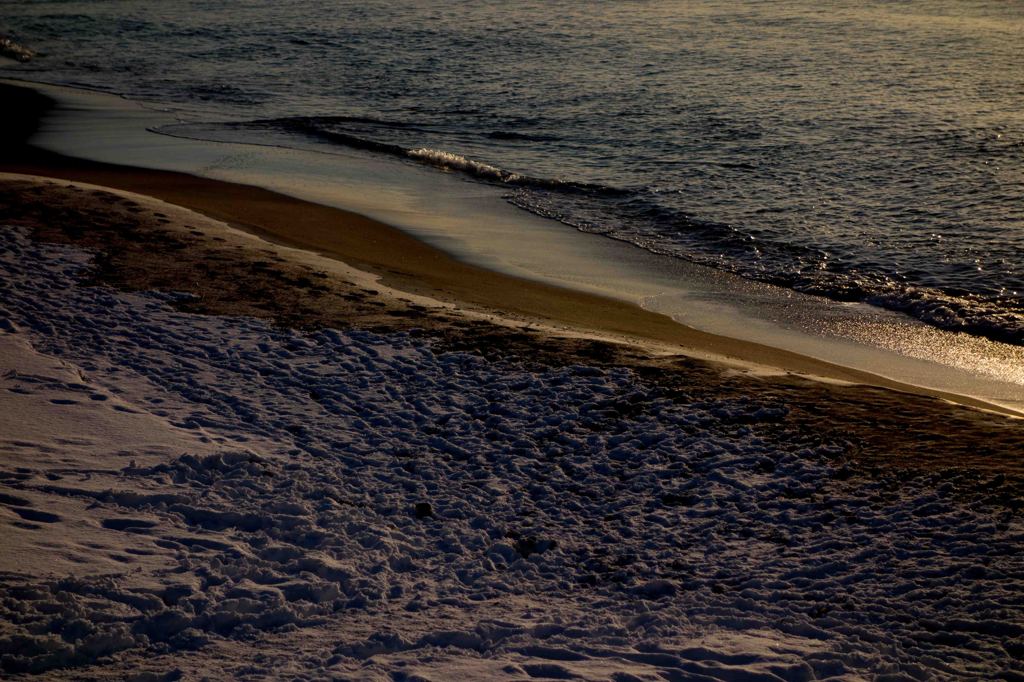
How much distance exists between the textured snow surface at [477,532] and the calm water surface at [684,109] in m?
5.12

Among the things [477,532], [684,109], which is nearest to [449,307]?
[477,532]

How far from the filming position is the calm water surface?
13.0 m

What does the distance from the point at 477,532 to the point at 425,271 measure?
19.0 ft

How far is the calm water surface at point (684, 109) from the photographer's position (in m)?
13.0

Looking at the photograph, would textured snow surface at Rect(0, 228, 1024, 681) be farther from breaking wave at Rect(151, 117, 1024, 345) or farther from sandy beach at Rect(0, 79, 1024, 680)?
breaking wave at Rect(151, 117, 1024, 345)

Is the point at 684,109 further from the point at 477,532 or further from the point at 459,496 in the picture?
the point at 477,532

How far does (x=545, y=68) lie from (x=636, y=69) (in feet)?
8.42

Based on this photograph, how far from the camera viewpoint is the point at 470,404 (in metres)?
7.43

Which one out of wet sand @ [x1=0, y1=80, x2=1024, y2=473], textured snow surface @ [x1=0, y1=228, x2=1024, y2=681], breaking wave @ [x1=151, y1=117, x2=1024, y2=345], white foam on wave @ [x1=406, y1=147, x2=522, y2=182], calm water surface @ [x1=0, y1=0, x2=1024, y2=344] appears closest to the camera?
textured snow surface @ [x1=0, y1=228, x2=1024, y2=681]

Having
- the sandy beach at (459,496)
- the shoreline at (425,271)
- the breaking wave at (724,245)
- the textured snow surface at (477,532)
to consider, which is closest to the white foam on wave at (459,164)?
the breaking wave at (724,245)

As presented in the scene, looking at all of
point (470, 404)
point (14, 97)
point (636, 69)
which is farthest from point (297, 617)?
point (636, 69)

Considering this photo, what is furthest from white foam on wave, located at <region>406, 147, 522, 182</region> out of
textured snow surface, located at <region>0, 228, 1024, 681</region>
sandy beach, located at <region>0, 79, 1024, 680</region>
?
textured snow surface, located at <region>0, 228, 1024, 681</region>

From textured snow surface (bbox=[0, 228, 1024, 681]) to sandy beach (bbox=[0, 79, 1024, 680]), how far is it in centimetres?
2

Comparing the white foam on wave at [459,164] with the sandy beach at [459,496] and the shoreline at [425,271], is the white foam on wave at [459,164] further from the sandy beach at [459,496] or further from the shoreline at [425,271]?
the sandy beach at [459,496]
